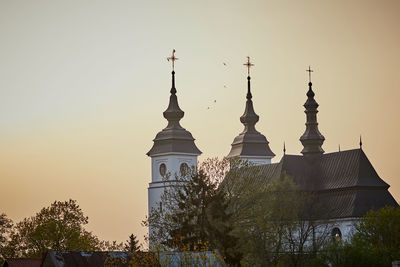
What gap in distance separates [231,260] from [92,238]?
30.7 meters

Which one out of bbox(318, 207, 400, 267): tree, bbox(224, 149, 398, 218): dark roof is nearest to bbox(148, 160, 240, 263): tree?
bbox(318, 207, 400, 267): tree

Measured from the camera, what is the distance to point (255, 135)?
118 meters

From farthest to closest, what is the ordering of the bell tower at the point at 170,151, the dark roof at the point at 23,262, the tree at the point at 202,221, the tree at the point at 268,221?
the bell tower at the point at 170,151 < the tree at the point at 268,221 < the dark roof at the point at 23,262 < the tree at the point at 202,221

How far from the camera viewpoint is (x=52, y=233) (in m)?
87.4

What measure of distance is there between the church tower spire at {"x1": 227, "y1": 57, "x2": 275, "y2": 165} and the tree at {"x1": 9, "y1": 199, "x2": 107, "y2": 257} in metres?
29.9

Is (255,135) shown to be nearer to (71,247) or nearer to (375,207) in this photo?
(375,207)

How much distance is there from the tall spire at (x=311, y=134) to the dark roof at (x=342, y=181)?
4.01 meters

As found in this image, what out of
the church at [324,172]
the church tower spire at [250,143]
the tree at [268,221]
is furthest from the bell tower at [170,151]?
the tree at [268,221]

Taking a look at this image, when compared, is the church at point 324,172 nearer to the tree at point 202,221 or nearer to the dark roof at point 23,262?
the tree at point 202,221

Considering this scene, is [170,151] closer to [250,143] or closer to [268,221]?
[250,143]

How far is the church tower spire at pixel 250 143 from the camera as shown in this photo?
380 feet

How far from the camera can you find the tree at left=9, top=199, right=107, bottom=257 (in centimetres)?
8706

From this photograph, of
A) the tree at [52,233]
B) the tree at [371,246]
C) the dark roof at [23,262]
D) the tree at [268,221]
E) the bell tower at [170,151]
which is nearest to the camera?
the tree at [371,246]

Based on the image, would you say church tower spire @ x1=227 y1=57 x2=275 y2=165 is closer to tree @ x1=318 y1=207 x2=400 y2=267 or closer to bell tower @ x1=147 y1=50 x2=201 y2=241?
bell tower @ x1=147 y1=50 x2=201 y2=241
